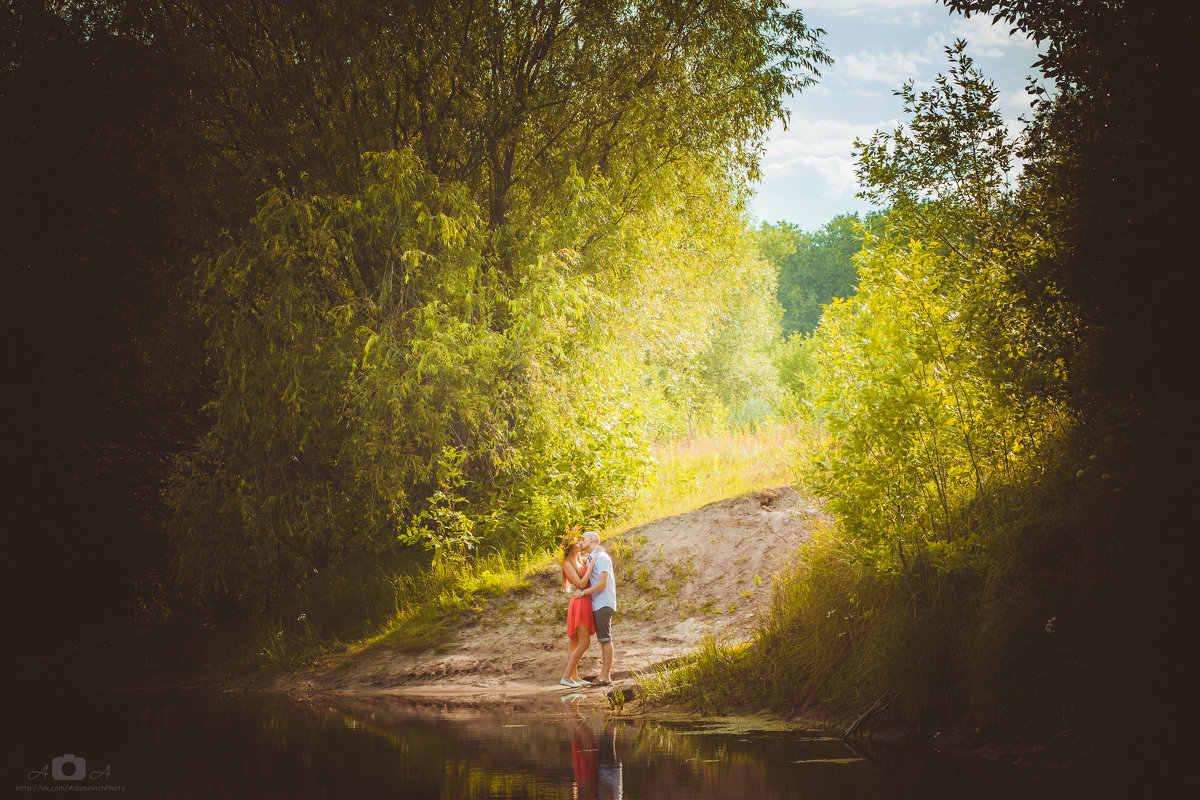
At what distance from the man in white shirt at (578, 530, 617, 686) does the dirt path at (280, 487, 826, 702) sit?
0.55 m

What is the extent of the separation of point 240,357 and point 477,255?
4350mm

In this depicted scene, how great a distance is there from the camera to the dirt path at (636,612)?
14617 millimetres

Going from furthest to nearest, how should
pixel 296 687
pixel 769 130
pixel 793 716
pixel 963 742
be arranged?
1. pixel 769 130
2. pixel 296 687
3. pixel 793 716
4. pixel 963 742

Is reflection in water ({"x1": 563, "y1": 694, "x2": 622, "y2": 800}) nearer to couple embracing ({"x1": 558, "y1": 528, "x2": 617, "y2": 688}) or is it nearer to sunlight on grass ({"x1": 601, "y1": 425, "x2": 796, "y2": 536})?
couple embracing ({"x1": 558, "y1": 528, "x2": 617, "y2": 688})

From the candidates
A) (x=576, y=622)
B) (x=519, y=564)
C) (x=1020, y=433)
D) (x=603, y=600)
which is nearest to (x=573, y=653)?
(x=576, y=622)

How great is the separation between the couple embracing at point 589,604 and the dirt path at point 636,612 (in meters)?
0.51

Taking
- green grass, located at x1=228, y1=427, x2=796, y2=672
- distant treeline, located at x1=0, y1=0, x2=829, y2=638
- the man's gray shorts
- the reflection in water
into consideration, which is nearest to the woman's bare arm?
the man's gray shorts

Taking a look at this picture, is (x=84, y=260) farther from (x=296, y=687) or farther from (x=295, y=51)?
(x=296, y=687)

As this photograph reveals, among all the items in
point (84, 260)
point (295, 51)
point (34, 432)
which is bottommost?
point (34, 432)

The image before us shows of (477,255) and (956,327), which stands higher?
(477,255)

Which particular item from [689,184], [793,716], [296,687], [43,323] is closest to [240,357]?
[43,323]

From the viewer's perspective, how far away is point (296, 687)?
16.1 meters

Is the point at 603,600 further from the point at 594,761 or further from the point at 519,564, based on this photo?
the point at 519,564

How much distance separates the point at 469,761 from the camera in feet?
28.0
